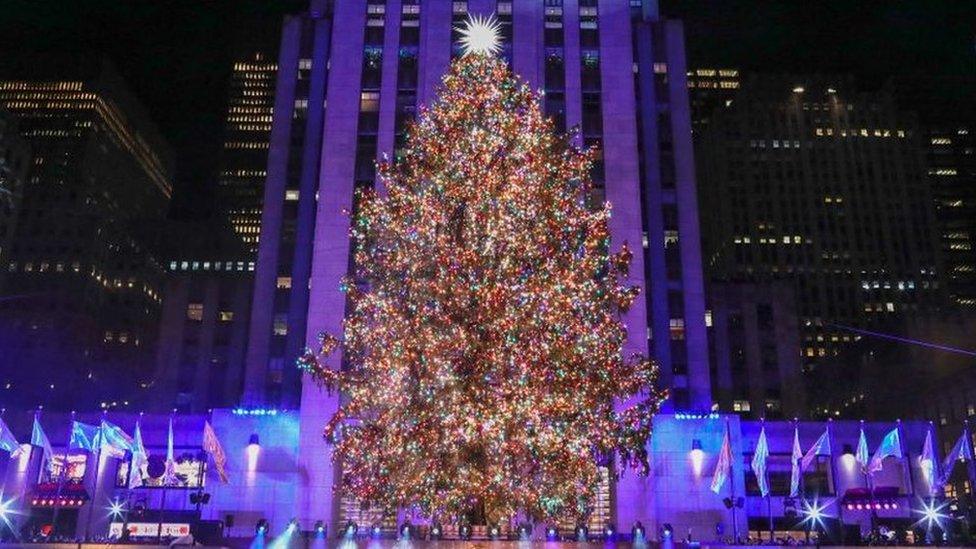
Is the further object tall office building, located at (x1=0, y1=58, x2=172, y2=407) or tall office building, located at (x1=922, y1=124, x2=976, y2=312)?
tall office building, located at (x1=922, y1=124, x2=976, y2=312)

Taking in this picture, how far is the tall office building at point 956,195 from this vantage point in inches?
7082

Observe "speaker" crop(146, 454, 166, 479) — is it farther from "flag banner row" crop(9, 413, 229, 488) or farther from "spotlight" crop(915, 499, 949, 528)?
"spotlight" crop(915, 499, 949, 528)

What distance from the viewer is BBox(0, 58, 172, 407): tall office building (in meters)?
123

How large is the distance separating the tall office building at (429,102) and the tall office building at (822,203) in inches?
3716

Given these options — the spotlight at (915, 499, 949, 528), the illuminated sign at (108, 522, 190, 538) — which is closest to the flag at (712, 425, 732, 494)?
the spotlight at (915, 499, 949, 528)

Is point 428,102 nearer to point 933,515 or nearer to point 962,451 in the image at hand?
point 962,451

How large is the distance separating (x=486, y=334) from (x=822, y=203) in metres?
146

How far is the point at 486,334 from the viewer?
27359mm

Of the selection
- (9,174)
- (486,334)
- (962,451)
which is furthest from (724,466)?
(9,174)

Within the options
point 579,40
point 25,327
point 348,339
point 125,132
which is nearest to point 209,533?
point 348,339

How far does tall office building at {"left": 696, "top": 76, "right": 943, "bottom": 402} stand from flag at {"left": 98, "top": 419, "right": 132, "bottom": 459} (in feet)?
416

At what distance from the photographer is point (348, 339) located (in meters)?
30.4

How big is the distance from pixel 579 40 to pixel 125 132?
6469 inches

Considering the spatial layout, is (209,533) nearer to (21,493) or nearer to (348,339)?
(21,493)
